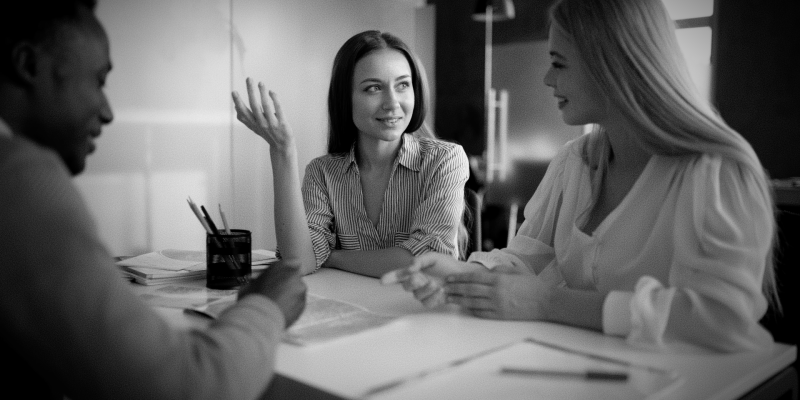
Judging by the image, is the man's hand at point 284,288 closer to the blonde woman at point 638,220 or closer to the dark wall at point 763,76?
the blonde woman at point 638,220

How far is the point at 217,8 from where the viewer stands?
3.10m

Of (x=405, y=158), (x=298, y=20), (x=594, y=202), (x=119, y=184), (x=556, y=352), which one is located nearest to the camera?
(x=556, y=352)

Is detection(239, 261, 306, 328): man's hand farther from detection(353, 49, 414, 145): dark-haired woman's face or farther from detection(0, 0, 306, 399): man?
detection(353, 49, 414, 145): dark-haired woman's face

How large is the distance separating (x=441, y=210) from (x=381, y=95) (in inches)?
15.5

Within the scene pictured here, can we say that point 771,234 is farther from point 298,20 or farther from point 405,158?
point 298,20

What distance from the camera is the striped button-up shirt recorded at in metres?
1.91

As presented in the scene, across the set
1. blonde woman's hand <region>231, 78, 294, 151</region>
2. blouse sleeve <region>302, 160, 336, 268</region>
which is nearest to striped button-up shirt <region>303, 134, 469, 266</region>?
blouse sleeve <region>302, 160, 336, 268</region>

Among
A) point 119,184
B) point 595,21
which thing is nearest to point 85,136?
point 595,21

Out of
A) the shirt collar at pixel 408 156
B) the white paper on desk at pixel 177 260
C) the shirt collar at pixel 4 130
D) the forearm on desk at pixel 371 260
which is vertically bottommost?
the white paper on desk at pixel 177 260

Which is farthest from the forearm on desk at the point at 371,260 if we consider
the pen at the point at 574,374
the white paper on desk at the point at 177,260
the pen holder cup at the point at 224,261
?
the pen at the point at 574,374

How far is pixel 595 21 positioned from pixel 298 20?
8.14 ft

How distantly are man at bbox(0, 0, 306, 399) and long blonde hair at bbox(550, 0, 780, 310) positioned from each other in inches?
33.1

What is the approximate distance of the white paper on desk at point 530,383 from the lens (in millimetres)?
815

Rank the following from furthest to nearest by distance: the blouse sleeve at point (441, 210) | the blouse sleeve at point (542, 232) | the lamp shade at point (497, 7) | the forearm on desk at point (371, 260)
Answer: the lamp shade at point (497, 7) < the blouse sleeve at point (441, 210) < the forearm on desk at point (371, 260) < the blouse sleeve at point (542, 232)
